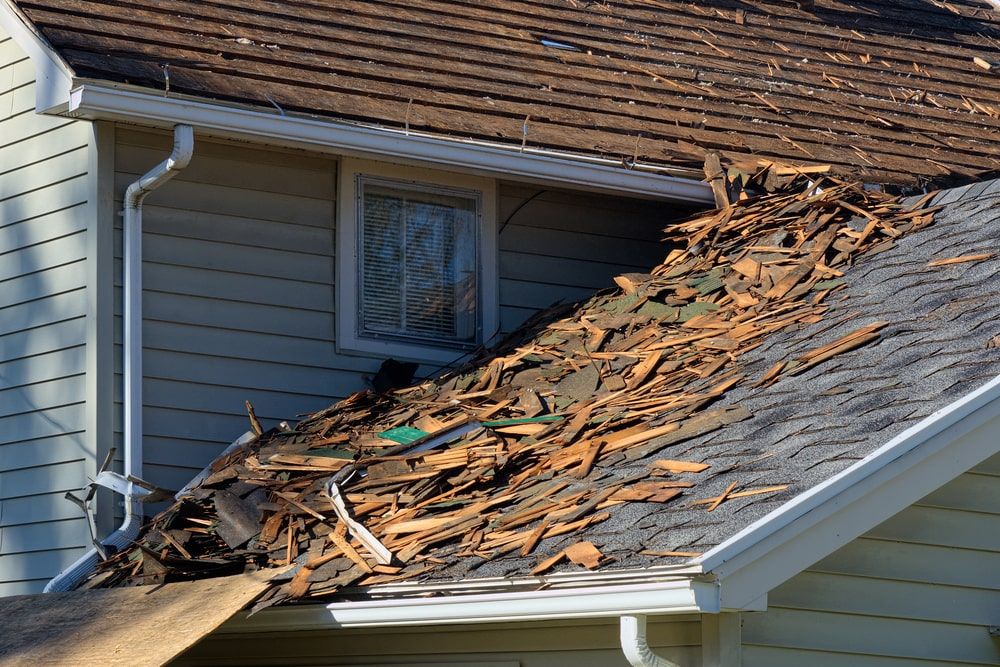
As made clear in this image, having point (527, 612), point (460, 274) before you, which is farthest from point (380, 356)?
point (527, 612)

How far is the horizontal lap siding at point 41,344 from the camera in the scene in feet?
28.6

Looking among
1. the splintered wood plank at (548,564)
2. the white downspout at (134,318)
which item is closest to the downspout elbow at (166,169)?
the white downspout at (134,318)

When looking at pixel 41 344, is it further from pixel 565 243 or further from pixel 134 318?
pixel 565 243

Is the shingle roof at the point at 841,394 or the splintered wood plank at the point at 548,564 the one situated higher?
the shingle roof at the point at 841,394

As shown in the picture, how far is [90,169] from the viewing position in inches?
349

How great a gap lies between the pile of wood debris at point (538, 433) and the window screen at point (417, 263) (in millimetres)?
621

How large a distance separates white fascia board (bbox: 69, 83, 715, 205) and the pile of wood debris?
0.42 metres

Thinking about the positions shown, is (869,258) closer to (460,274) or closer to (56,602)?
(460,274)

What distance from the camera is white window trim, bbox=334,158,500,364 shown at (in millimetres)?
9508

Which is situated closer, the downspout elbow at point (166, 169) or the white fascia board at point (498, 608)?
the white fascia board at point (498, 608)

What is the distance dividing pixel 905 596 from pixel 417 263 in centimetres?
472

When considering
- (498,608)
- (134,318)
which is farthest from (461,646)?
(134,318)

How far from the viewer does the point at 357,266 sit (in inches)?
378

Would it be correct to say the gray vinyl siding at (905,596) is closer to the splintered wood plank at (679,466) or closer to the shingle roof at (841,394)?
the shingle roof at (841,394)
